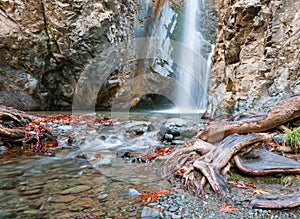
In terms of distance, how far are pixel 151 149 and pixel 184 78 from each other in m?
11.9

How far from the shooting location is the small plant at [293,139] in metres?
3.27

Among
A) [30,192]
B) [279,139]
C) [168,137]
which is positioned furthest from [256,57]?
[30,192]

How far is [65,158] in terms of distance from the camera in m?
3.53

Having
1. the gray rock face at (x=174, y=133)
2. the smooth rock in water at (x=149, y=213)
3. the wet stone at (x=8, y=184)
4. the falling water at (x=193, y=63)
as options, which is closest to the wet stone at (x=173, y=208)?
the smooth rock in water at (x=149, y=213)

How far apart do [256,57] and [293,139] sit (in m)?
5.23

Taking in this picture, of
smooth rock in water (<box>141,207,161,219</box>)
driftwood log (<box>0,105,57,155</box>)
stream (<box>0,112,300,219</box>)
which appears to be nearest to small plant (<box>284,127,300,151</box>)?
stream (<box>0,112,300,219</box>)

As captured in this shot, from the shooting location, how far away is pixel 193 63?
50.0 ft

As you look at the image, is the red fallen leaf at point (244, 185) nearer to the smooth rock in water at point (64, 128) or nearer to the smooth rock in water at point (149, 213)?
the smooth rock in water at point (149, 213)

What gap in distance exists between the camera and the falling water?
45.4 feet

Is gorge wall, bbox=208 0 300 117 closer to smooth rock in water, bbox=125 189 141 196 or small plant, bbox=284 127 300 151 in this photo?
small plant, bbox=284 127 300 151

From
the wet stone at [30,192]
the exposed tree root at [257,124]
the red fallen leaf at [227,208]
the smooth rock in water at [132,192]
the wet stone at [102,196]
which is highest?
the exposed tree root at [257,124]

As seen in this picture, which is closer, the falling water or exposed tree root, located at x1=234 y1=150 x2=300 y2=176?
exposed tree root, located at x1=234 y1=150 x2=300 y2=176

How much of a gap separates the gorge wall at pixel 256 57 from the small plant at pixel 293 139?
2379mm

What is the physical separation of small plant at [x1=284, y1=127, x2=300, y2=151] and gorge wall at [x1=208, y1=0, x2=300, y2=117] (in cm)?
238
